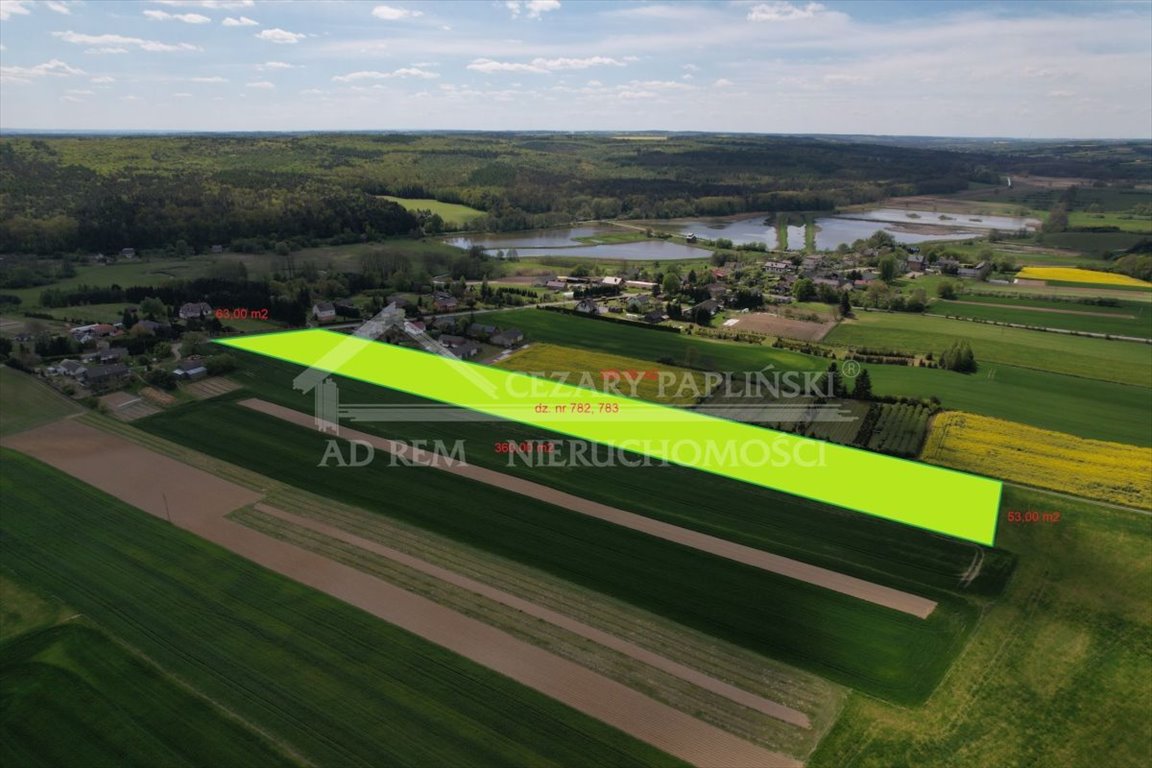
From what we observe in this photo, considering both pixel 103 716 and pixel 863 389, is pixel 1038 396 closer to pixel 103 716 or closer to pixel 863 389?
pixel 863 389

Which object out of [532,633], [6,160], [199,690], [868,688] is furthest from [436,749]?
[6,160]

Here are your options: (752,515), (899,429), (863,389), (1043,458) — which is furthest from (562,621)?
(1043,458)

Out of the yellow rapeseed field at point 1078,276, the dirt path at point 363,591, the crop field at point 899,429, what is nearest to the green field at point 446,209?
the dirt path at point 363,591

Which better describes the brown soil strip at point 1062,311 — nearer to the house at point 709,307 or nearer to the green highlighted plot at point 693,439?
the house at point 709,307

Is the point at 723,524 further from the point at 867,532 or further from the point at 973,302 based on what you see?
the point at 973,302

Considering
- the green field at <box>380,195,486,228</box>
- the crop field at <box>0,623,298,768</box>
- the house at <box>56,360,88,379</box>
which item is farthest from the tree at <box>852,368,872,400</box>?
the green field at <box>380,195,486,228</box>

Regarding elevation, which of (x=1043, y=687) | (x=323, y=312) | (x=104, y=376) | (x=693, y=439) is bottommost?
(x=1043, y=687)
